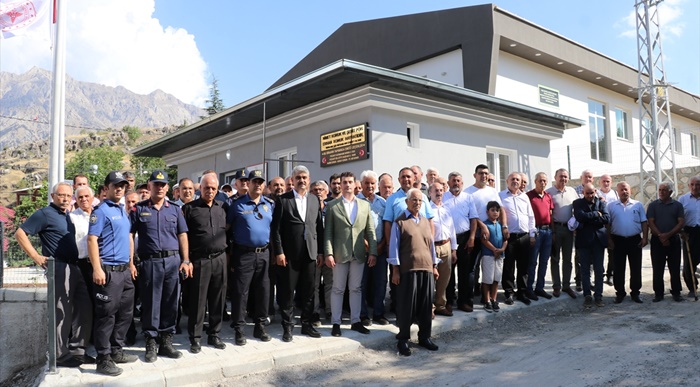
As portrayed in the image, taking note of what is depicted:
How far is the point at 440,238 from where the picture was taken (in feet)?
22.1

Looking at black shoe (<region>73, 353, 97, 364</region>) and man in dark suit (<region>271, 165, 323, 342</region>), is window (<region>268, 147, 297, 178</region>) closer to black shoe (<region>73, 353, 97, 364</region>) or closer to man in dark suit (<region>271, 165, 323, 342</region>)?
man in dark suit (<region>271, 165, 323, 342</region>)

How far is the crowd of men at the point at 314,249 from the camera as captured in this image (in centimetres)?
523

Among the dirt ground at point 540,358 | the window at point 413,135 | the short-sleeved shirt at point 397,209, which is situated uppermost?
the window at point 413,135

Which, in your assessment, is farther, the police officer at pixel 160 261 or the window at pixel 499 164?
the window at pixel 499 164

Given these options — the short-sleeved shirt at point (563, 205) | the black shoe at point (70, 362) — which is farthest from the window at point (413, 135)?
the black shoe at point (70, 362)

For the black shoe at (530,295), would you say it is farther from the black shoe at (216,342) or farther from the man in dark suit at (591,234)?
the black shoe at (216,342)

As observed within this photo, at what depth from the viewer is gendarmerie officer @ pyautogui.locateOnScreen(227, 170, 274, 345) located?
5.80 meters

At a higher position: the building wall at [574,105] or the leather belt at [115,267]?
the building wall at [574,105]

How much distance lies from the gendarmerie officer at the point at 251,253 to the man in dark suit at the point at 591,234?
16.4ft

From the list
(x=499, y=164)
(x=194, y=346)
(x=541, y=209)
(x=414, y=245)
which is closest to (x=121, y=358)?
(x=194, y=346)

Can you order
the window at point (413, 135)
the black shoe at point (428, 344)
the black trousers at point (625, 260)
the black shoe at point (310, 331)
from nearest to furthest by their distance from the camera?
1. the black shoe at point (428, 344)
2. the black shoe at point (310, 331)
3. the black trousers at point (625, 260)
4. the window at point (413, 135)

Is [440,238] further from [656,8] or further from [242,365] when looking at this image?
[656,8]

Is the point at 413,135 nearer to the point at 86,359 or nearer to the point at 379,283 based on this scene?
the point at 379,283

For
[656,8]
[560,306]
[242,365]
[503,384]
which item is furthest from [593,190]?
[656,8]
